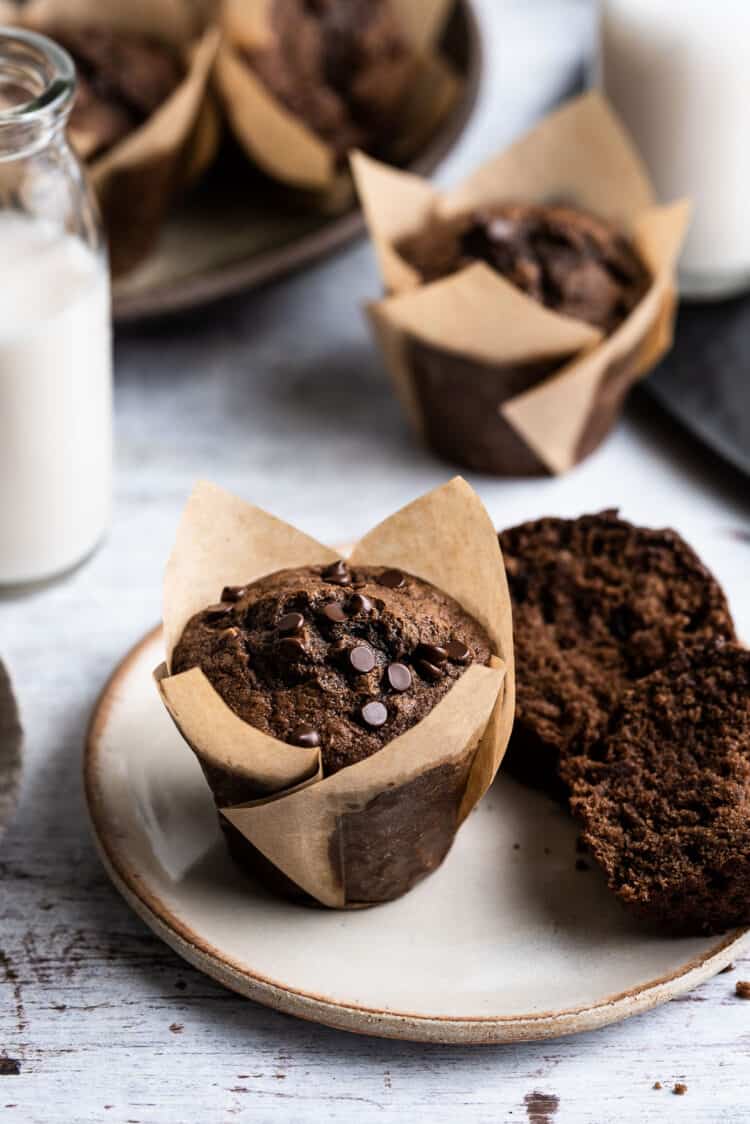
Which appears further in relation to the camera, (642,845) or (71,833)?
(71,833)

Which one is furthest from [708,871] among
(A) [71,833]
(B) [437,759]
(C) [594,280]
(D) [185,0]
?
(D) [185,0]

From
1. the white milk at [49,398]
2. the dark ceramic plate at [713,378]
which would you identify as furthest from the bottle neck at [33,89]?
the dark ceramic plate at [713,378]

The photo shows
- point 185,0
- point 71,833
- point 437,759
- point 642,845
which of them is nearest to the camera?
point 437,759

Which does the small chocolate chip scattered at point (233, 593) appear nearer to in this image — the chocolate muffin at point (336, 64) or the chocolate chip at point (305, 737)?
the chocolate chip at point (305, 737)

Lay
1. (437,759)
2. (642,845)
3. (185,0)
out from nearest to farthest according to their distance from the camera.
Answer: (437,759) < (642,845) < (185,0)

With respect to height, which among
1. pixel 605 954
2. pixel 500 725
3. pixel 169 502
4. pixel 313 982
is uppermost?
pixel 500 725

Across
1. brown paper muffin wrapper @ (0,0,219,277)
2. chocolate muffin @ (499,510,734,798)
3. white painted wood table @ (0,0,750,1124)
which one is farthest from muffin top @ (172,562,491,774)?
brown paper muffin wrapper @ (0,0,219,277)

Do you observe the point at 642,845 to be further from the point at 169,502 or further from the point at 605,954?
the point at 169,502
